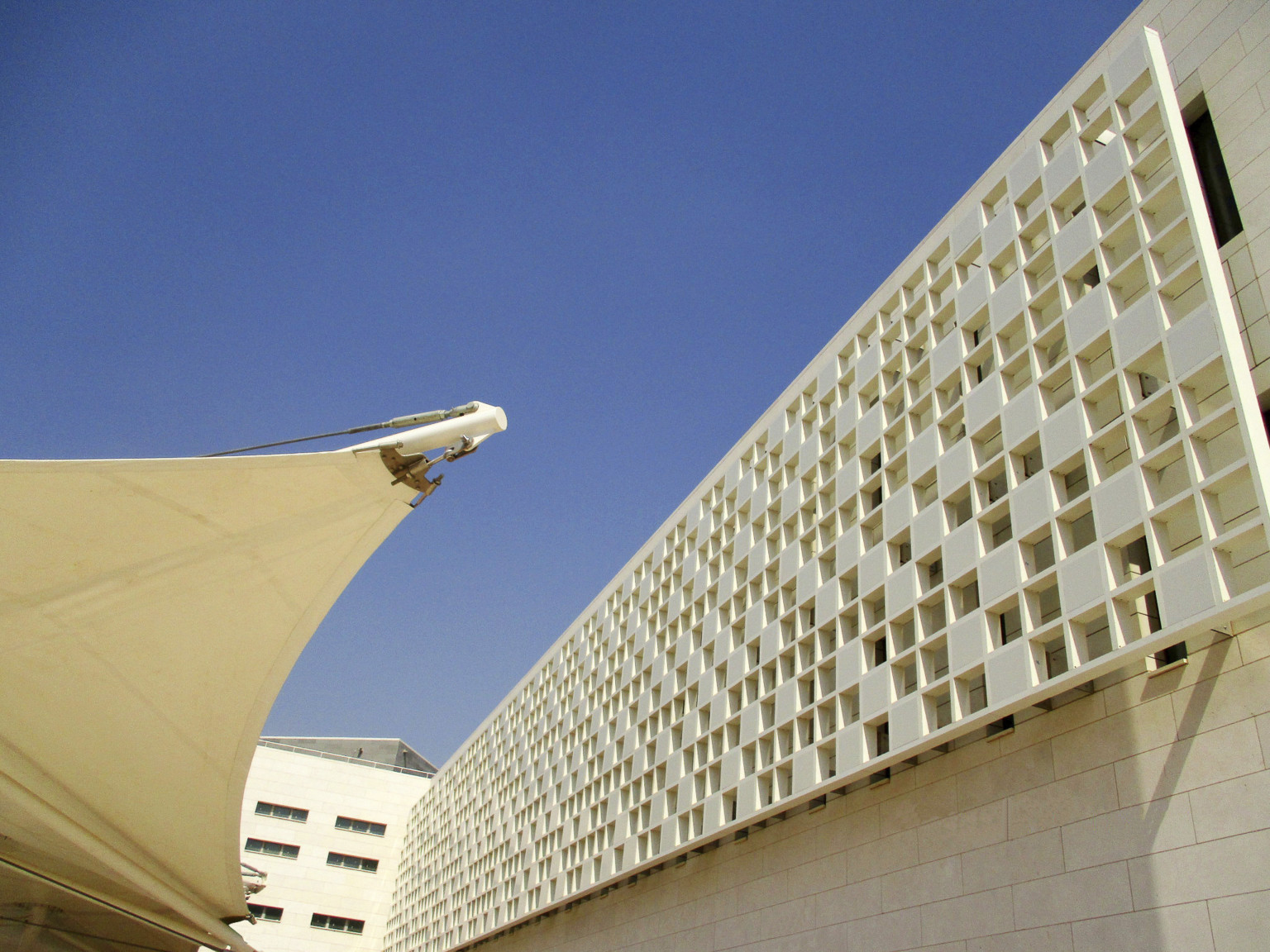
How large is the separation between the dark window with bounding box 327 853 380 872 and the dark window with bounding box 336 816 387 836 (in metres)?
1.09

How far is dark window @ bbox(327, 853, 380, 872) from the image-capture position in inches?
1727

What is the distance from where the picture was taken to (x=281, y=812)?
4375 centimetres

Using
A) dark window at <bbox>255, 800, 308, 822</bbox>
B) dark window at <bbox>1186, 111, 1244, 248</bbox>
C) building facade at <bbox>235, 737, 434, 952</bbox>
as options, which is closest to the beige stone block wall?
dark window at <bbox>1186, 111, 1244, 248</bbox>

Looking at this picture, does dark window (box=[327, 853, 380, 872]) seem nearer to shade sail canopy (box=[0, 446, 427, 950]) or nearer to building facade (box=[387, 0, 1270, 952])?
building facade (box=[387, 0, 1270, 952])

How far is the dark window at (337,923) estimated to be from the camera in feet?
139

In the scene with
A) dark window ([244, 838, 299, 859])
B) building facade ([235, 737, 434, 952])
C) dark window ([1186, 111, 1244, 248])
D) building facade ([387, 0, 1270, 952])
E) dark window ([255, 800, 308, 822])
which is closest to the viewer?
building facade ([387, 0, 1270, 952])

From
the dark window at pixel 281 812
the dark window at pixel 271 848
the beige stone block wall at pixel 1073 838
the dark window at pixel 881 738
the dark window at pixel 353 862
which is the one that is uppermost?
the dark window at pixel 281 812

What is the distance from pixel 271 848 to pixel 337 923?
416 centimetres

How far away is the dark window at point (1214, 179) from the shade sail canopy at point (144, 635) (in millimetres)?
11474

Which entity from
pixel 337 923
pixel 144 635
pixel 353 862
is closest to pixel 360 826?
pixel 353 862

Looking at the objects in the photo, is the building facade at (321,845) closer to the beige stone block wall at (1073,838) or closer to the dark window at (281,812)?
the dark window at (281,812)

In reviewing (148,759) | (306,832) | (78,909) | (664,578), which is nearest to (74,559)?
(148,759)

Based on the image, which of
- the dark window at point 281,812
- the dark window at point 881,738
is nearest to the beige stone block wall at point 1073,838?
the dark window at point 881,738

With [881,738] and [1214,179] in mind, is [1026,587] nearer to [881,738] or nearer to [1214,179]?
[881,738]
